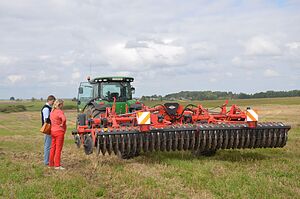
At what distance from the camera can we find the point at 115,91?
1195cm

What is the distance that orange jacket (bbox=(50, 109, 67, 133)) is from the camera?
7.93m

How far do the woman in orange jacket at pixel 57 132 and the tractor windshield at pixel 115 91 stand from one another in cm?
357

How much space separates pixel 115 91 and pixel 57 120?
13.6 ft

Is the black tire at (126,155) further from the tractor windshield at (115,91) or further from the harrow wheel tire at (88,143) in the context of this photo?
the tractor windshield at (115,91)

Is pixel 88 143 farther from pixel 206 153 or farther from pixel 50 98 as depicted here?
pixel 206 153

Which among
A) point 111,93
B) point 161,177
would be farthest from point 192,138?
point 111,93

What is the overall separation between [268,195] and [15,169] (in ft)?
16.7

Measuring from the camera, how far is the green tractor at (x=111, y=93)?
1116cm

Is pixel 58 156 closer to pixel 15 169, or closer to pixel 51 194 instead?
pixel 15 169

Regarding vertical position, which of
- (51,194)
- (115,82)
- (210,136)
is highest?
(115,82)

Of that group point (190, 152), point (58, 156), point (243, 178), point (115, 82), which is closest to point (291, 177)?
point (243, 178)

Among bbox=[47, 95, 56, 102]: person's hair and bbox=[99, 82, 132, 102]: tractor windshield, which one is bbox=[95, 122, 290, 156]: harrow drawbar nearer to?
bbox=[47, 95, 56, 102]: person's hair

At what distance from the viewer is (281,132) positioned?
8211 mm

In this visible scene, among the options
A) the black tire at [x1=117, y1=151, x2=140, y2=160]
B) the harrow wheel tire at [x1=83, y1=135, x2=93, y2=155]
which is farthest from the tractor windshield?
the harrow wheel tire at [x1=83, y1=135, x2=93, y2=155]
